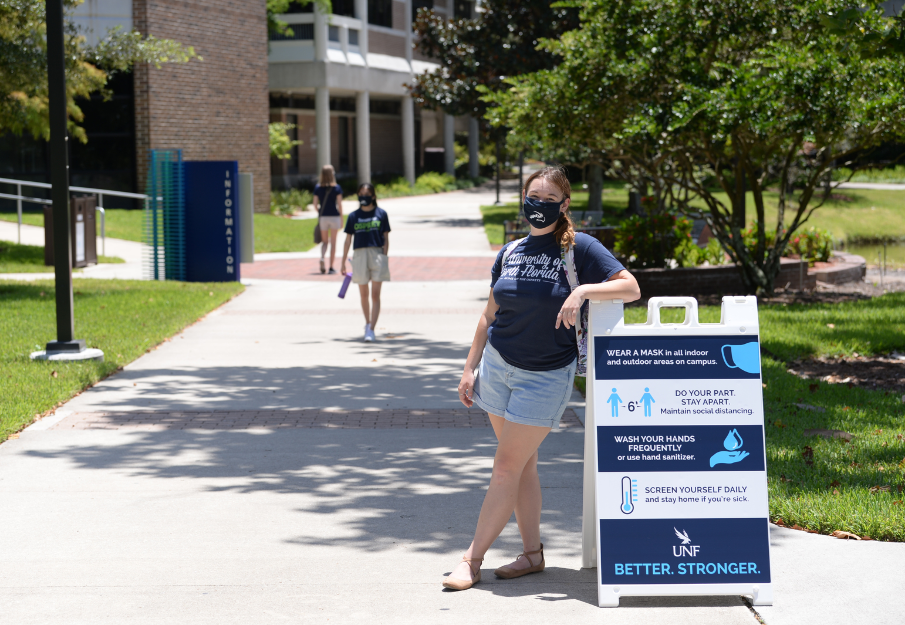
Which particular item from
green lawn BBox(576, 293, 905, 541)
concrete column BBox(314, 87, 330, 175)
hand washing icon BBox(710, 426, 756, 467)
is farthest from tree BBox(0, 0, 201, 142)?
concrete column BBox(314, 87, 330, 175)

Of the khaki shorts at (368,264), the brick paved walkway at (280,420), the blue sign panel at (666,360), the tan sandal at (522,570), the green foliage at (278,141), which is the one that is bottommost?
the tan sandal at (522,570)

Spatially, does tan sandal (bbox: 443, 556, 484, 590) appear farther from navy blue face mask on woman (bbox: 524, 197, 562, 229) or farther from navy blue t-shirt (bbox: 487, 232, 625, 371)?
navy blue face mask on woman (bbox: 524, 197, 562, 229)

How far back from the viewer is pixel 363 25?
45969 millimetres

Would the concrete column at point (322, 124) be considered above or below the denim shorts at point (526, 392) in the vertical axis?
above

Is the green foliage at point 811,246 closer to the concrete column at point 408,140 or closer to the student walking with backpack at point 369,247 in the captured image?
the student walking with backpack at point 369,247

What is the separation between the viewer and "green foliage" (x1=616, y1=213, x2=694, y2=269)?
15.5m

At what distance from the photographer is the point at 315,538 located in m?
5.21

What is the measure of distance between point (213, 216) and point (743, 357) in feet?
45.2

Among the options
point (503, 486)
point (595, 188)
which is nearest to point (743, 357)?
point (503, 486)

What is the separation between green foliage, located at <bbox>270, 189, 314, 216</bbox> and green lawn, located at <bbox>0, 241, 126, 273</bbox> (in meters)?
12.4

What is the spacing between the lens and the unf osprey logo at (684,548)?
435cm

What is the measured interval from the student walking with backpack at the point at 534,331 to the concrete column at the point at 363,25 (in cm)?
4343

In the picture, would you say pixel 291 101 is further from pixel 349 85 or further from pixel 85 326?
pixel 85 326

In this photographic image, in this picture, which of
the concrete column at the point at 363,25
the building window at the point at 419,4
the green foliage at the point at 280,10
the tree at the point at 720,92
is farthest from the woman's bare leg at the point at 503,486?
the building window at the point at 419,4
